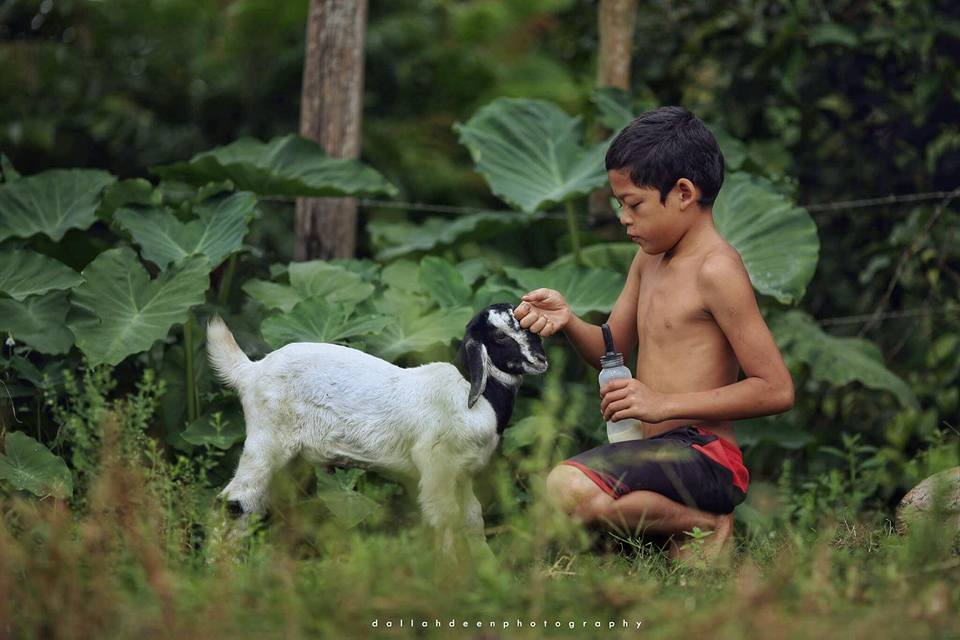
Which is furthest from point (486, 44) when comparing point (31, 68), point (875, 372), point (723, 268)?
point (723, 268)

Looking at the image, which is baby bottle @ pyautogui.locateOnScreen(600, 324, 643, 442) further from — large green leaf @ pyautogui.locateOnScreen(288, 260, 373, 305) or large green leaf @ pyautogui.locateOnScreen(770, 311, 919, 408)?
large green leaf @ pyautogui.locateOnScreen(770, 311, 919, 408)

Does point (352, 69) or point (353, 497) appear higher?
point (352, 69)

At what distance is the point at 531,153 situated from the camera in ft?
14.2

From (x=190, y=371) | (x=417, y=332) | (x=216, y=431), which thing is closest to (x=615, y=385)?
(x=417, y=332)

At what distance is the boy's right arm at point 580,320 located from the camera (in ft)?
8.61

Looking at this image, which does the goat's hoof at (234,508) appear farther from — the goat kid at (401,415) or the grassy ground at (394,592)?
the grassy ground at (394,592)

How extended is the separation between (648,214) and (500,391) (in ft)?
1.84

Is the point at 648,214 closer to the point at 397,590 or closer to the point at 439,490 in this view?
the point at 439,490

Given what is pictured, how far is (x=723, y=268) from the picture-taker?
2.62 meters

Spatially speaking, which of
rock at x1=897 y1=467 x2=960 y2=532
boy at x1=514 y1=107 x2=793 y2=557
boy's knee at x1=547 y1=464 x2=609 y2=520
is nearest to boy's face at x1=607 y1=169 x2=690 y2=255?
boy at x1=514 y1=107 x2=793 y2=557

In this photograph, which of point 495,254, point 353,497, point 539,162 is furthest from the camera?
point 495,254

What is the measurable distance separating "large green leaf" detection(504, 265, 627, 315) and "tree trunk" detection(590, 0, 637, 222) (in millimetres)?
870

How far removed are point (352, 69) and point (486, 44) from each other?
3193 mm

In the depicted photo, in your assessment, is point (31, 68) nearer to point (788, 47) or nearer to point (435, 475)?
point (788, 47)
